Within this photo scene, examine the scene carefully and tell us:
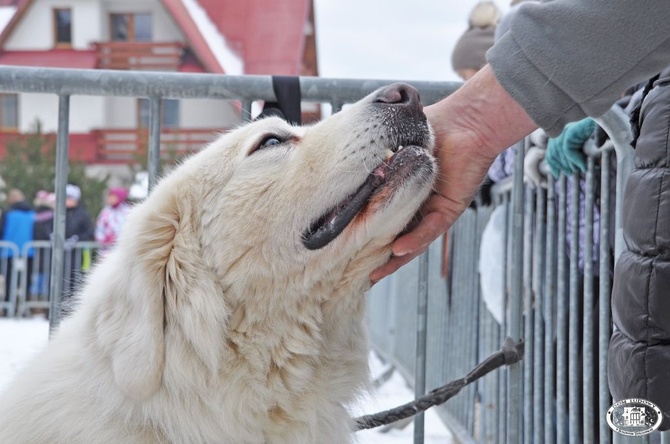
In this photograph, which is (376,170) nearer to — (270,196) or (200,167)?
(270,196)

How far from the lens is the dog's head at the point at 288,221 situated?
2.57 m

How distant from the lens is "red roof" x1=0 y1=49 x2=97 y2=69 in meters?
27.4

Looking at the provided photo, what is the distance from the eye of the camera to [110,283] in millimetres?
2559

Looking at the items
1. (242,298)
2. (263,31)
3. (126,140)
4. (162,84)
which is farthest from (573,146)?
(126,140)

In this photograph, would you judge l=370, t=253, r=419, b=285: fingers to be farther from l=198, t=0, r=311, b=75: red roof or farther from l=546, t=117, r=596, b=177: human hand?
l=198, t=0, r=311, b=75: red roof

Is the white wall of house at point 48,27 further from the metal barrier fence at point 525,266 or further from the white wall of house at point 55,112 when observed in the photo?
the metal barrier fence at point 525,266

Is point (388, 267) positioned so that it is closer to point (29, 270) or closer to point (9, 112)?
point (29, 270)

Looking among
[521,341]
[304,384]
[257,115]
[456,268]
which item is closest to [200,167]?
[257,115]

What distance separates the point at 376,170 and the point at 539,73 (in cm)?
68

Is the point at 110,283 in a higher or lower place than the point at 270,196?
lower

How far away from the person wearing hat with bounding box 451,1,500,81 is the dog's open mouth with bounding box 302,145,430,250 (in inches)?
108

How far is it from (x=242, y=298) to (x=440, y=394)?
3.05 ft

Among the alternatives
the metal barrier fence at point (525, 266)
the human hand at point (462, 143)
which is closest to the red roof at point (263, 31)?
the metal barrier fence at point (525, 266)

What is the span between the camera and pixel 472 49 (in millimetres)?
5359
